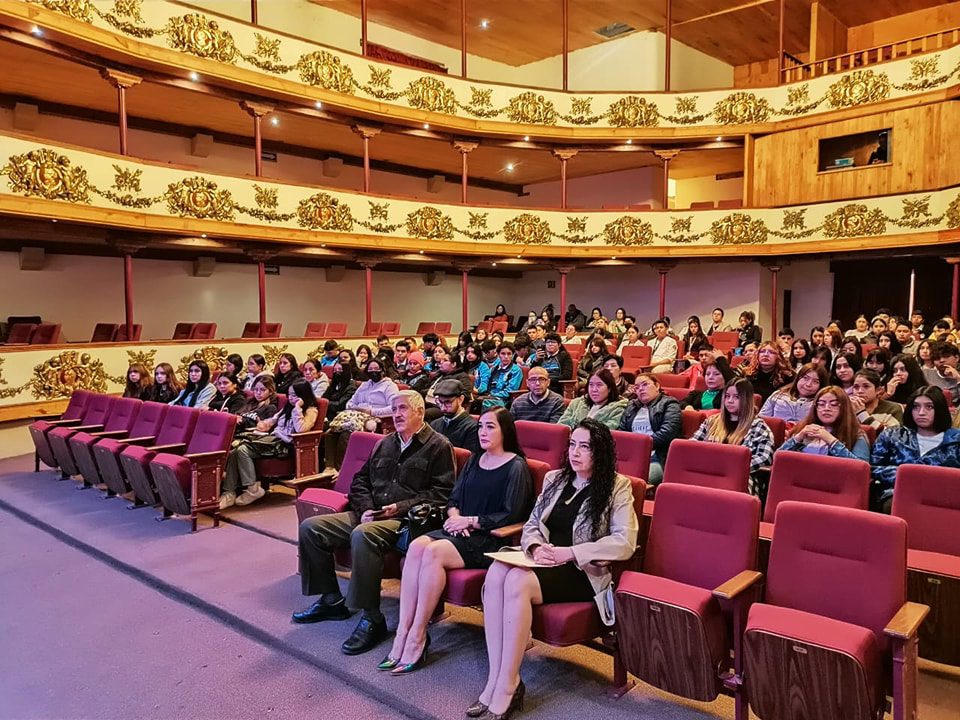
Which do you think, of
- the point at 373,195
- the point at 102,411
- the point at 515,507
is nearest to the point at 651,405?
the point at 515,507

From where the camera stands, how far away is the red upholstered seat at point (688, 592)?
2301 mm

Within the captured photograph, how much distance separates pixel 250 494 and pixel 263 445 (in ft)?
1.29

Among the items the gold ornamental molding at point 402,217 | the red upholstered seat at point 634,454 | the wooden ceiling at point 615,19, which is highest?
the wooden ceiling at point 615,19

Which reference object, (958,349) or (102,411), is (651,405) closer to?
(958,349)

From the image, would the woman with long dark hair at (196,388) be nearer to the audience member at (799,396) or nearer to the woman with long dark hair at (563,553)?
the woman with long dark hair at (563,553)

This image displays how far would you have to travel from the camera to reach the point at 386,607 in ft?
11.3

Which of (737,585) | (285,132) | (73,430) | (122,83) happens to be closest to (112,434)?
(73,430)

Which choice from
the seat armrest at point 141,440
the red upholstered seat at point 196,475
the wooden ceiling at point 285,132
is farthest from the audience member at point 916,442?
the wooden ceiling at point 285,132

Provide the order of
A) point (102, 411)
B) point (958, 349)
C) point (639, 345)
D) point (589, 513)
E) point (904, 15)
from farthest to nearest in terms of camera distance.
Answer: point (904, 15) < point (639, 345) < point (102, 411) < point (958, 349) < point (589, 513)

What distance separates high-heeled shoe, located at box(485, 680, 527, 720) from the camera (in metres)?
2.40

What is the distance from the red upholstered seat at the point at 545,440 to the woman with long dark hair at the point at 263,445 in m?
2.00

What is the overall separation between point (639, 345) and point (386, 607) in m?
7.22

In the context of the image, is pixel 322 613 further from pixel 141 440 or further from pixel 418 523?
pixel 141 440

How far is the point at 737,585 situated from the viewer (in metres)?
2.30
